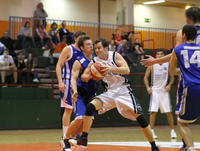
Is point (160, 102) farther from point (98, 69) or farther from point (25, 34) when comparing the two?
point (25, 34)

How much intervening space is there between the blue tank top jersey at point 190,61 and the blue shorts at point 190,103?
90mm

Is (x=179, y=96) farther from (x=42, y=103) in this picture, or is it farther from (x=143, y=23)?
(x=143, y=23)

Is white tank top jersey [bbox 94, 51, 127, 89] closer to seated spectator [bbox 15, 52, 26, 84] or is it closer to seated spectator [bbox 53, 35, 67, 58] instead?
seated spectator [bbox 15, 52, 26, 84]

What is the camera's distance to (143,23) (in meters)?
27.4

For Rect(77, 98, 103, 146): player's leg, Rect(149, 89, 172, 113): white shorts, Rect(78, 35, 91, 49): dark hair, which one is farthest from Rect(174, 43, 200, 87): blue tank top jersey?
Rect(149, 89, 172, 113): white shorts

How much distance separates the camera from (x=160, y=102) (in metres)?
10.9

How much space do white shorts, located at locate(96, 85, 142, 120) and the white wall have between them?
68.5 ft

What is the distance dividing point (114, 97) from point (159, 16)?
870 inches

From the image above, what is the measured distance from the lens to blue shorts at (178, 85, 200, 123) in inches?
213

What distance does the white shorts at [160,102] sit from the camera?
423 inches

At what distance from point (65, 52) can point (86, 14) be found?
1751cm

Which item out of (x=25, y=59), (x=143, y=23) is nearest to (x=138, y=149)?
(x=25, y=59)

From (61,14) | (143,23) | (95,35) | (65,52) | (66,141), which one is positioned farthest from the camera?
(143,23)

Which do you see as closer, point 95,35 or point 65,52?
point 65,52
